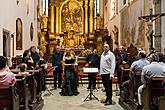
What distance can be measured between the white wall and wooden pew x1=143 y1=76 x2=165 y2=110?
8035 mm

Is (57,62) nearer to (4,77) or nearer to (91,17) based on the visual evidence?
(4,77)

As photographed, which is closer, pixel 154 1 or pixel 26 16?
pixel 154 1

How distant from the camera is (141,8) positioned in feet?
54.9

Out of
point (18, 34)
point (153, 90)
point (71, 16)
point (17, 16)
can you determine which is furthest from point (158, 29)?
point (71, 16)

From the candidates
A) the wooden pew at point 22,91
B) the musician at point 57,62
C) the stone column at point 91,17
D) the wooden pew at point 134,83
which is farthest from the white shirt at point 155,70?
the stone column at point 91,17

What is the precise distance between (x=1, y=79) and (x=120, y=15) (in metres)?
18.0

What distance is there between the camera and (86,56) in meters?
21.6

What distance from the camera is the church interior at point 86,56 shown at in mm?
8156

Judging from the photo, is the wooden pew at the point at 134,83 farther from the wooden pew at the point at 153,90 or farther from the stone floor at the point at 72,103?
the wooden pew at the point at 153,90

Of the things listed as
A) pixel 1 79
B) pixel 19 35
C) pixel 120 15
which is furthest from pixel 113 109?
pixel 120 15

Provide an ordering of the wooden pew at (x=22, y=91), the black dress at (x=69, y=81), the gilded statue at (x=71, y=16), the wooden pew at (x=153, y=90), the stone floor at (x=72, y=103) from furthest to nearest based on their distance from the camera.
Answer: the gilded statue at (x=71, y=16) → the black dress at (x=69, y=81) → the stone floor at (x=72, y=103) → the wooden pew at (x=22, y=91) → the wooden pew at (x=153, y=90)

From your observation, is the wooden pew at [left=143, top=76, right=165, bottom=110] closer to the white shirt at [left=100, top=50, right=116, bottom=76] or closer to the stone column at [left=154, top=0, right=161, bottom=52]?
the white shirt at [left=100, top=50, right=116, bottom=76]

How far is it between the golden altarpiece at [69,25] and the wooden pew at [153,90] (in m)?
23.6

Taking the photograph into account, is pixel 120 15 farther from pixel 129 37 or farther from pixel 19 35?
pixel 19 35
